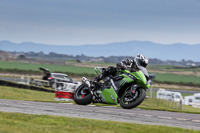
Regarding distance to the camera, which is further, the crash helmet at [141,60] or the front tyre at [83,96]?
the front tyre at [83,96]

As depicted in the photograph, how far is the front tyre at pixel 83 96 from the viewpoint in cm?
1285

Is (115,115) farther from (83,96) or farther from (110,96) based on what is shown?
(83,96)

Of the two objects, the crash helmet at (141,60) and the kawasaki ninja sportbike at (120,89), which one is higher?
the crash helmet at (141,60)

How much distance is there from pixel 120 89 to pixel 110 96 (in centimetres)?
46

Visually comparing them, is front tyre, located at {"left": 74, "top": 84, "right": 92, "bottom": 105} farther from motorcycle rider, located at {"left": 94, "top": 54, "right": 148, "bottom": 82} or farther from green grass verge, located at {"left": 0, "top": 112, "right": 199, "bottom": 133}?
green grass verge, located at {"left": 0, "top": 112, "right": 199, "bottom": 133}

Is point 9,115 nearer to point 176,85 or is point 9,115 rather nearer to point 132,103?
point 132,103

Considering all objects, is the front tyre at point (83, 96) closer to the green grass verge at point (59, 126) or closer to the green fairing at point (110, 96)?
the green fairing at point (110, 96)

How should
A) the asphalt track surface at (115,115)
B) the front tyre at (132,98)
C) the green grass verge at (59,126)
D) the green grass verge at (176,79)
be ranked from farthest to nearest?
the green grass verge at (176,79) → the front tyre at (132,98) → the asphalt track surface at (115,115) → the green grass verge at (59,126)

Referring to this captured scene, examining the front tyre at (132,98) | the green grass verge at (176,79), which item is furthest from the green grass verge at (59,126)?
the green grass verge at (176,79)

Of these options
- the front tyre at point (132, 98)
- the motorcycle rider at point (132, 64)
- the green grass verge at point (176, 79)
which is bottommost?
the front tyre at point (132, 98)

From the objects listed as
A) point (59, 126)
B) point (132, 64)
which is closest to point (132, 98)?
point (132, 64)

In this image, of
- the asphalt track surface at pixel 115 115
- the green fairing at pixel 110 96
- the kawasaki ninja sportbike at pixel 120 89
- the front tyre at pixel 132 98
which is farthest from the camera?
the green fairing at pixel 110 96

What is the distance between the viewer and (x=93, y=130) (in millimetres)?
8047

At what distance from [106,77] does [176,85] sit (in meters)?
67.3
